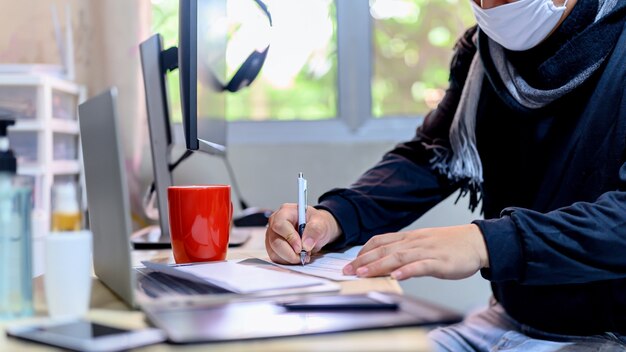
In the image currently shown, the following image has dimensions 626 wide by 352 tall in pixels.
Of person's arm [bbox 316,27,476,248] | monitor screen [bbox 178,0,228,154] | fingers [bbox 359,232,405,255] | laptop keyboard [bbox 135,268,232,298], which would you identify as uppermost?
monitor screen [bbox 178,0,228,154]

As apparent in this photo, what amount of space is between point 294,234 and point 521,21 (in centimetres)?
53

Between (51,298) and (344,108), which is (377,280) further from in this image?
(344,108)

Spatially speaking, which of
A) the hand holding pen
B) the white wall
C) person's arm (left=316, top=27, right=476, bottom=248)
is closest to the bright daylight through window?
the white wall

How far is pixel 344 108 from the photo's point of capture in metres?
2.11

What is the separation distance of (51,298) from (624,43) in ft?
2.99

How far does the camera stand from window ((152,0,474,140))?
2.10 m

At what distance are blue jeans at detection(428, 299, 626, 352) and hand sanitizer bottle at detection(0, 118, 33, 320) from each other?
0.57 metres

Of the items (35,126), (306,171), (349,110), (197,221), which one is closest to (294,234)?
(197,221)

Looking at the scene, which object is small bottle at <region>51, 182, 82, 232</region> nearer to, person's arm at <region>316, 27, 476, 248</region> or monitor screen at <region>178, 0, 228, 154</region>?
monitor screen at <region>178, 0, 228, 154</region>

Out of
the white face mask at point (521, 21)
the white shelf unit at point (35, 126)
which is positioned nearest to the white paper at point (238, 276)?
the white face mask at point (521, 21)

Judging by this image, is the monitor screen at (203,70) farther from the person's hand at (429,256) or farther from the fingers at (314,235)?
the person's hand at (429,256)

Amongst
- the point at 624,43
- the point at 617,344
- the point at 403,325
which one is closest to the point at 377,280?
the point at 403,325

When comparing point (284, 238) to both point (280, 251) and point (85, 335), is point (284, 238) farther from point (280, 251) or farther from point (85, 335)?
point (85, 335)

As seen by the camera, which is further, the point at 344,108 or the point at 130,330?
the point at 344,108
